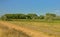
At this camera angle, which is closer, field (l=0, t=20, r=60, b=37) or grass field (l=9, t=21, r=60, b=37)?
field (l=0, t=20, r=60, b=37)

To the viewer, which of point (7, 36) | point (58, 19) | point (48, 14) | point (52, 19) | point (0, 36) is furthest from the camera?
point (48, 14)

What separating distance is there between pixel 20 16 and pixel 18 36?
69.9 metres

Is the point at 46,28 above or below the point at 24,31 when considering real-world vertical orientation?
below

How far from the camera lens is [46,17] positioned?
63656 millimetres

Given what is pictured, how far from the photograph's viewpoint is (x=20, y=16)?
7831 cm

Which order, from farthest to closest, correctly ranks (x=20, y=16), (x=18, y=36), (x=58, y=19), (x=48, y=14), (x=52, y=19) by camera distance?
(x=20, y=16) → (x=48, y=14) → (x=52, y=19) → (x=58, y=19) → (x=18, y=36)

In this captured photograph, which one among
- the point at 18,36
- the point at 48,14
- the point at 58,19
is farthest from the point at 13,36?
the point at 48,14

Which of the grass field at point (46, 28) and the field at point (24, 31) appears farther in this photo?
the grass field at point (46, 28)

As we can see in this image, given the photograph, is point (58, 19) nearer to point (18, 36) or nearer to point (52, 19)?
point (52, 19)

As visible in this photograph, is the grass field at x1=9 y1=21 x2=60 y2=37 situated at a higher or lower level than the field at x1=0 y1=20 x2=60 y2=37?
lower

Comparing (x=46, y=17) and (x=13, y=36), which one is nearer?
(x=13, y=36)

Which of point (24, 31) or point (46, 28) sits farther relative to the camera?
point (46, 28)

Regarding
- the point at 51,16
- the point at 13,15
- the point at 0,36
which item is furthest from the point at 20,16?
the point at 0,36

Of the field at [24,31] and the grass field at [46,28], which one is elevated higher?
the field at [24,31]
